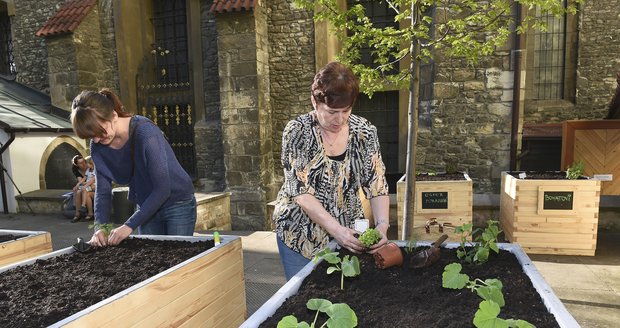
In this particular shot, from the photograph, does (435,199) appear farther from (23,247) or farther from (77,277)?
(23,247)

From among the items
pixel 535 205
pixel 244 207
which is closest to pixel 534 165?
pixel 535 205

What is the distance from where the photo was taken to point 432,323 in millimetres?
1181

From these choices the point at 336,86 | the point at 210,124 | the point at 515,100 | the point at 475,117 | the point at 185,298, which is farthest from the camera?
the point at 210,124

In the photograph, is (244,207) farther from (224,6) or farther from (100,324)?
(100,324)

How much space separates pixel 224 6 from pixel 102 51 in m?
4.17

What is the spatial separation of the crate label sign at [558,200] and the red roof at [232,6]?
5.96 m

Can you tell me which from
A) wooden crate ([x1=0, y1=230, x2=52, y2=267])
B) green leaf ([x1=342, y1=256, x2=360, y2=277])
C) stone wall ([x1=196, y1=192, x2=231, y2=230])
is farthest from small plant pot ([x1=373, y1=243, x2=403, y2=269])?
stone wall ([x1=196, y1=192, x2=231, y2=230])

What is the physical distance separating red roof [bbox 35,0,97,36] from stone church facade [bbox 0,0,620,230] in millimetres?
34

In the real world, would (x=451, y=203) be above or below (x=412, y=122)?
below

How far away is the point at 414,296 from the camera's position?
140 cm

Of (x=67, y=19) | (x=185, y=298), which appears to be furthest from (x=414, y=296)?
(x=67, y=19)

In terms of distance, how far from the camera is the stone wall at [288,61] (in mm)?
7945

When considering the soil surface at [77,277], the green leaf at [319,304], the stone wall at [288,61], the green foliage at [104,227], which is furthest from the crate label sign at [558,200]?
the stone wall at [288,61]

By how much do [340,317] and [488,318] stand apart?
420 mm
